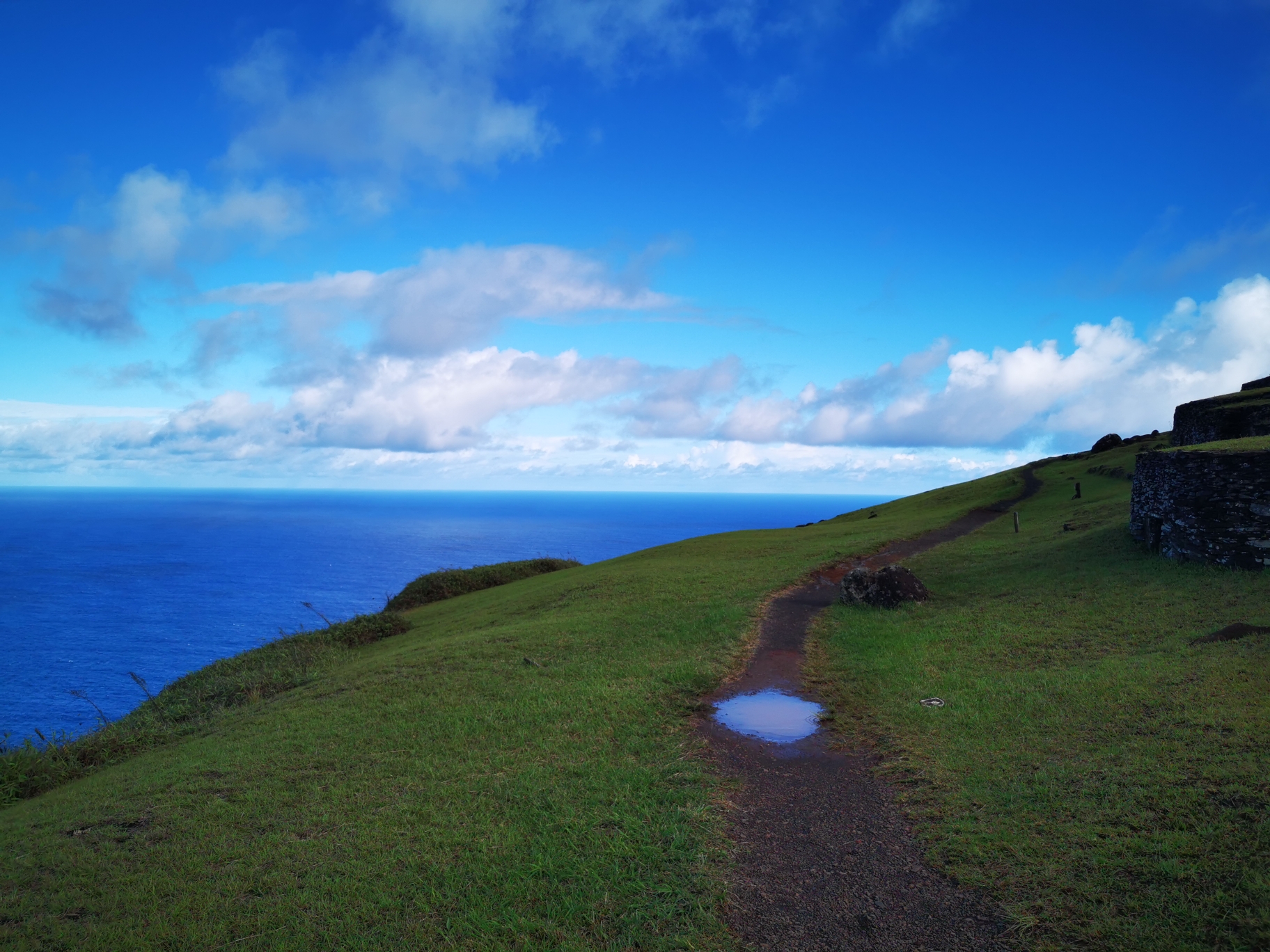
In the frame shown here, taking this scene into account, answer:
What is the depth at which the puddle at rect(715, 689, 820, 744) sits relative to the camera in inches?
438

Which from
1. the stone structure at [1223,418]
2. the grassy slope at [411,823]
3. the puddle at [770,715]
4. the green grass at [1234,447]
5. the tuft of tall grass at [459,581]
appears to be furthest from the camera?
the tuft of tall grass at [459,581]

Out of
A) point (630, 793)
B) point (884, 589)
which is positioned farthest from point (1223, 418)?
point (630, 793)

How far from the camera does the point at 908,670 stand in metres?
13.7

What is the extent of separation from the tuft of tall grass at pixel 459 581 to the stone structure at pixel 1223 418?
3369cm

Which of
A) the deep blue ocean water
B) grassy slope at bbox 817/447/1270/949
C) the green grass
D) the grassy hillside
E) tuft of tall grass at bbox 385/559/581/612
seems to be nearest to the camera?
grassy slope at bbox 817/447/1270/949

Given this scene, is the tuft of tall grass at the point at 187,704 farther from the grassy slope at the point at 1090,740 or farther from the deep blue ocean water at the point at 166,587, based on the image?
the grassy slope at the point at 1090,740

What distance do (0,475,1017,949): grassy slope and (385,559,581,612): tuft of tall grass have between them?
20848 millimetres

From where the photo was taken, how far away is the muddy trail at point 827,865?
610cm

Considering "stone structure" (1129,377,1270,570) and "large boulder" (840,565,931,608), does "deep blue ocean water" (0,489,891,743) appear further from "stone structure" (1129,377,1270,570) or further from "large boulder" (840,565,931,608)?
"stone structure" (1129,377,1270,570)

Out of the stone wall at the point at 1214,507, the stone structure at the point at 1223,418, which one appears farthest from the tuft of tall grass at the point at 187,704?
the stone structure at the point at 1223,418

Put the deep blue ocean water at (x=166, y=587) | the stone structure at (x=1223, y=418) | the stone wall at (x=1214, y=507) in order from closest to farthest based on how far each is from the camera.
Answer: the stone wall at (x=1214, y=507)
the stone structure at (x=1223, y=418)
the deep blue ocean water at (x=166, y=587)

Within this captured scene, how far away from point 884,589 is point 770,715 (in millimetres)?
9223

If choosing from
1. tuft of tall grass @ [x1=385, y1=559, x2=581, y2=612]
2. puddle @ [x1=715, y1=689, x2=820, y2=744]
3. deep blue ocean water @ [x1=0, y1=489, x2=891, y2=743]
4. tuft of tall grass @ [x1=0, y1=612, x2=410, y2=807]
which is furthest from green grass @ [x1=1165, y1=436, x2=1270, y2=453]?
deep blue ocean water @ [x1=0, y1=489, x2=891, y2=743]

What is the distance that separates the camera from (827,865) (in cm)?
A: 724
